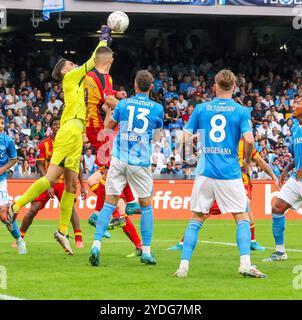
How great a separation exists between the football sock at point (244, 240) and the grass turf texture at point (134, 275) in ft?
0.90

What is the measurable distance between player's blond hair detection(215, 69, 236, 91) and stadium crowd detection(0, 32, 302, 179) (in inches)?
524

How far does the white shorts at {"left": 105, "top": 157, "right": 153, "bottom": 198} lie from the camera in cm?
1173

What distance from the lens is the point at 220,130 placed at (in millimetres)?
10562

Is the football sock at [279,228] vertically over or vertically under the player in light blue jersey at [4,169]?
under

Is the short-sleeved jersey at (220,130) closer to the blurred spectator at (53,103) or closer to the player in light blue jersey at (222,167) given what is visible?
the player in light blue jersey at (222,167)

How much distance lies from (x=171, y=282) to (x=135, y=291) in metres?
0.83

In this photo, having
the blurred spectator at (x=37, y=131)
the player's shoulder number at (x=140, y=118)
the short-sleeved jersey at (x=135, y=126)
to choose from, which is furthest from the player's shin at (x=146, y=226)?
the blurred spectator at (x=37, y=131)

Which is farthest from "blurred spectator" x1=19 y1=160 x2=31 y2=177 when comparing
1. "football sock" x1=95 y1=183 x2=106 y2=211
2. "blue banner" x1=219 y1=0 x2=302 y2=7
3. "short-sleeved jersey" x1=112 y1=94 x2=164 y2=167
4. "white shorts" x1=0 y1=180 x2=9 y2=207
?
"short-sleeved jersey" x1=112 y1=94 x2=164 y2=167

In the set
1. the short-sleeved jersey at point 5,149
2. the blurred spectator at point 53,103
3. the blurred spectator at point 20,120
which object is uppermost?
the blurred spectator at point 53,103

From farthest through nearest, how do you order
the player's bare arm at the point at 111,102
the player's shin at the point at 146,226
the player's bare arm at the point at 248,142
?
1. the player's bare arm at the point at 111,102
2. the player's shin at the point at 146,226
3. the player's bare arm at the point at 248,142

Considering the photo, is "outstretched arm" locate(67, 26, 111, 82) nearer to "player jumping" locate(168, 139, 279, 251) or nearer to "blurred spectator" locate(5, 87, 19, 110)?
"player jumping" locate(168, 139, 279, 251)

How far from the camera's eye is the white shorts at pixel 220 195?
415 inches
